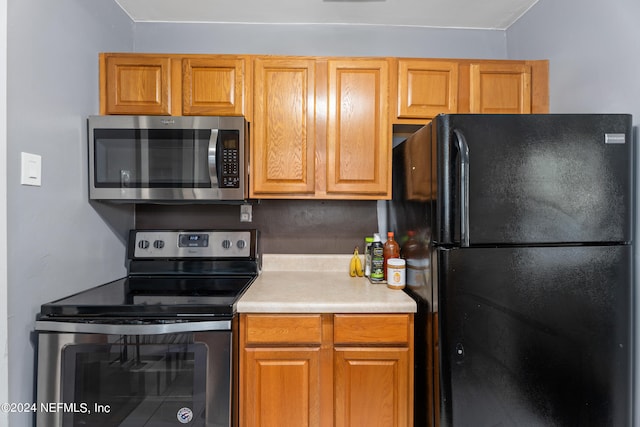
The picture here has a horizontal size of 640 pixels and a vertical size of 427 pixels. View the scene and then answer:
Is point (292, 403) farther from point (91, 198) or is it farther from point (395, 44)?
point (395, 44)

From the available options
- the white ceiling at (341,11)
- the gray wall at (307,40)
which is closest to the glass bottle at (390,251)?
the gray wall at (307,40)

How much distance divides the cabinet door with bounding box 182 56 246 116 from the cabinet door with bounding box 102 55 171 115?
10 centimetres

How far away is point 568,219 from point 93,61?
7.59 feet

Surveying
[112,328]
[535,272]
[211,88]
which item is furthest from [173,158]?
[535,272]

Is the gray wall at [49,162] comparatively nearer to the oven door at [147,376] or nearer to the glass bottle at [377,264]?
the oven door at [147,376]

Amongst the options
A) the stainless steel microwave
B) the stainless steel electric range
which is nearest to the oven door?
the stainless steel electric range

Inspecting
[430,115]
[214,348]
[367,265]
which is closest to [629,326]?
[367,265]

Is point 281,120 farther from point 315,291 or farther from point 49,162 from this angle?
point 49,162

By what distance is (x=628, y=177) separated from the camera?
47.5 inches

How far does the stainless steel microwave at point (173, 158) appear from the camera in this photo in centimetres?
155

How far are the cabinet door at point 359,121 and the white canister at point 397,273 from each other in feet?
1.25

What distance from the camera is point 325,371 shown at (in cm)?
137

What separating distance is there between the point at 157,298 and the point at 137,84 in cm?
113

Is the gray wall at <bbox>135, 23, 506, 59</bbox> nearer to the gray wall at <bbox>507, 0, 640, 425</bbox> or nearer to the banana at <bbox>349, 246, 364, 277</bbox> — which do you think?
the gray wall at <bbox>507, 0, 640, 425</bbox>
